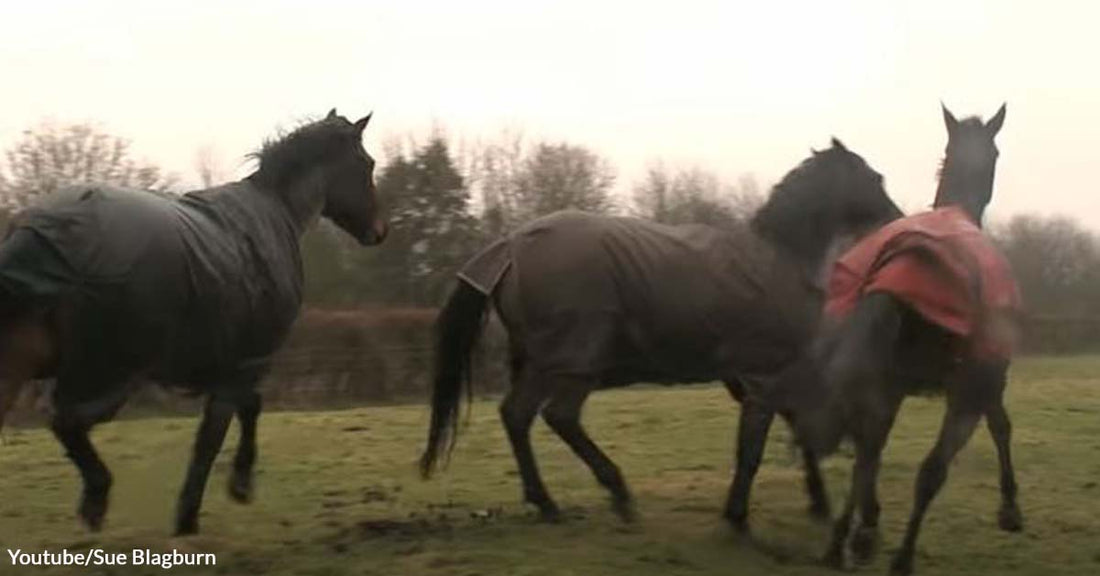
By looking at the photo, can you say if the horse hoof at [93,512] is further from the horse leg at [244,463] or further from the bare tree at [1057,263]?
the bare tree at [1057,263]

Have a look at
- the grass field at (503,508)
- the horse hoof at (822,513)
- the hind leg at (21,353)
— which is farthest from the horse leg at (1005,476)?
the hind leg at (21,353)

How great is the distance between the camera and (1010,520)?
818 cm

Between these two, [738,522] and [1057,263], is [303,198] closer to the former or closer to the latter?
[738,522]

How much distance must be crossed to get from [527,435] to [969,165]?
3.09m

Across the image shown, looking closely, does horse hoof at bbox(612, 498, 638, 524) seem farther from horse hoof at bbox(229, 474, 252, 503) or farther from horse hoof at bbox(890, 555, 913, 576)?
horse hoof at bbox(229, 474, 252, 503)

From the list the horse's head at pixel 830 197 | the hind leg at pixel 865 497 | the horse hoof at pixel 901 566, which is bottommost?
the horse hoof at pixel 901 566

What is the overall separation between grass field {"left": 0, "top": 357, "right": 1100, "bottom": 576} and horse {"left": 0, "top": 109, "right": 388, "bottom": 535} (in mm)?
486

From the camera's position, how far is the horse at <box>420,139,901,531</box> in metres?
7.73

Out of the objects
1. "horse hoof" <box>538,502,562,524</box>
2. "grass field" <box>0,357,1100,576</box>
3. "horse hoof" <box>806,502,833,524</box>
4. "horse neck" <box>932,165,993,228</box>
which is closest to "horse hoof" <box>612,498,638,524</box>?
"grass field" <box>0,357,1100,576</box>

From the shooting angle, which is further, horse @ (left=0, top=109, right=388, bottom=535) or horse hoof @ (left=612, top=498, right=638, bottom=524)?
horse hoof @ (left=612, top=498, right=638, bottom=524)

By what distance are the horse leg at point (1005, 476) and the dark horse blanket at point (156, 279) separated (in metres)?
4.40

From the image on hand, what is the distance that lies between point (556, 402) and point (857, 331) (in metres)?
1.81

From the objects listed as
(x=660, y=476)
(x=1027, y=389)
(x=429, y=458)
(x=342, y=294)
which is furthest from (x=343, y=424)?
(x=342, y=294)

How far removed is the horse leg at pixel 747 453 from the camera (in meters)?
7.60
